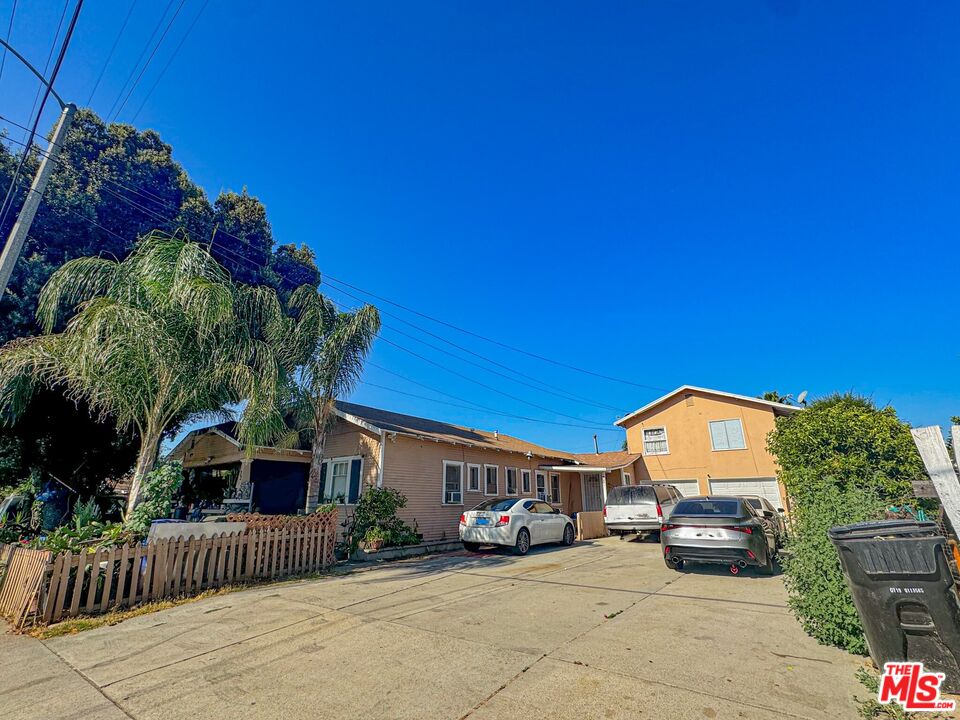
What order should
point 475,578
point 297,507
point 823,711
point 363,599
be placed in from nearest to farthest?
point 823,711, point 363,599, point 475,578, point 297,507

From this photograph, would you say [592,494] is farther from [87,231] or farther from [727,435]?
[87,231]

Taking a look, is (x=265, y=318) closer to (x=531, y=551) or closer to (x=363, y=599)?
(x=363, y=599)

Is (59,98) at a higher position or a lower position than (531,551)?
higher

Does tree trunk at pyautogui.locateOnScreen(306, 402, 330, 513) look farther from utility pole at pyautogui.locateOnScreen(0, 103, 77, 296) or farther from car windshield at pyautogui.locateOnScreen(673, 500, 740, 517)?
car windshield at pyautogui.locateOnScreen(673, 500, 740, 517)

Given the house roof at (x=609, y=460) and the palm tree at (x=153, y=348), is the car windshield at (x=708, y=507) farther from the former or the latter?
the house roof at (x=609, y=460)

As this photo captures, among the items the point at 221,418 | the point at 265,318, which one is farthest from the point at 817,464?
the point at 221,418

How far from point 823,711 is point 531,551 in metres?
10.4

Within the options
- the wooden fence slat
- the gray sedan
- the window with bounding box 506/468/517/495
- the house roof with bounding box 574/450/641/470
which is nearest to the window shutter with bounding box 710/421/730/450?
the house roof with bounding box 574/450/641/470

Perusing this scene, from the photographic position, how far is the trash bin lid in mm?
3705

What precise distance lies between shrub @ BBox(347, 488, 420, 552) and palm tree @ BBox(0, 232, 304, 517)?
3656 mm

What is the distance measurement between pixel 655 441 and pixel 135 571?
74.7ft

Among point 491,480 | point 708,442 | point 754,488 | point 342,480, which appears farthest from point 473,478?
point 754,488

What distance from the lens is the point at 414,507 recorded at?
14.6 metres

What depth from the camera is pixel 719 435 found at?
22.2 meters
